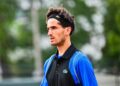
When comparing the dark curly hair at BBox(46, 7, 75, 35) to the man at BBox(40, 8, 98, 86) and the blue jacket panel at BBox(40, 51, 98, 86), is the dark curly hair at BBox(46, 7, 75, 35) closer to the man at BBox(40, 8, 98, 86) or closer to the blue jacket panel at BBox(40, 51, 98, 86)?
the man at BBox(40, 8, 98, 86)

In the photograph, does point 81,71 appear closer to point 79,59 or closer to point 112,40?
point 79,59

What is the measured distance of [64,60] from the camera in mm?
5250

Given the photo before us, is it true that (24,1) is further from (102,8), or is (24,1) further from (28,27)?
(102,8)

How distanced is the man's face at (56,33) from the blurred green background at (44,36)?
21.3m

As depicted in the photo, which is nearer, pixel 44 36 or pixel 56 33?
pixel 56 33

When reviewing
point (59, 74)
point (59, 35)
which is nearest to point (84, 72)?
point (59, 74)

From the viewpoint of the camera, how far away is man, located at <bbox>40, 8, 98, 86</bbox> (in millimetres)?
5094

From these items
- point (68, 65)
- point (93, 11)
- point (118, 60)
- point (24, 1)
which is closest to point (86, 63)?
point (68, 65)

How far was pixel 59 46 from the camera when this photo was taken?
17.3ft

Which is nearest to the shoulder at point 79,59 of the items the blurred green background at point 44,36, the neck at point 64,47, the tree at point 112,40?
the neck at point 64,47

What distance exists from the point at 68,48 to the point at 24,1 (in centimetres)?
4362

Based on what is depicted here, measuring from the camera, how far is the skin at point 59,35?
5.23 metres

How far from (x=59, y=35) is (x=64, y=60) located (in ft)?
0.82

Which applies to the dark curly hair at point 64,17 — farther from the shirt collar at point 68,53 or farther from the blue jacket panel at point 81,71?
the blue jacket panel at point 81,71
